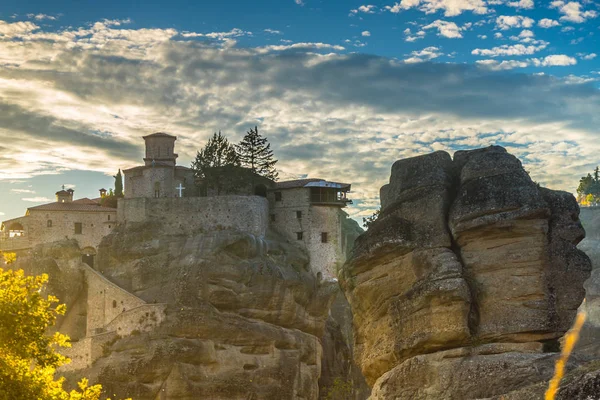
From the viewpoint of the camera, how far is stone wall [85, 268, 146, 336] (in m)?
65.6

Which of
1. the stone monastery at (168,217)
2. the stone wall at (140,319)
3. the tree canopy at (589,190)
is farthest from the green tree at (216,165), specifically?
the tree canopy at (589,190)

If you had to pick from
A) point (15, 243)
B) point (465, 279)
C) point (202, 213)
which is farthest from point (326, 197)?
point (465, 279)

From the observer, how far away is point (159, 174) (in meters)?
75.7

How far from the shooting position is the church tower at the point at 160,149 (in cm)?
7794

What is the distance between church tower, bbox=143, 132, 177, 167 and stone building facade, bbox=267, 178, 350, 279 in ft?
35.0

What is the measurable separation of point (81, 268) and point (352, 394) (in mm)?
25004

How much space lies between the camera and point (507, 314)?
73.7 ft

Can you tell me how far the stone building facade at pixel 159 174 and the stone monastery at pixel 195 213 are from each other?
91 millimetres

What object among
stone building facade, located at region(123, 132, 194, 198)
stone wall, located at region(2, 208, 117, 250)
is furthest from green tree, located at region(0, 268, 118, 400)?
stone building facade, located at region(123, 132, 194, 198)

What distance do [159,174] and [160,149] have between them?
351 centimetres

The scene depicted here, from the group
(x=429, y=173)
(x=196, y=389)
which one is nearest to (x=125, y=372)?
(x=196, y=389)

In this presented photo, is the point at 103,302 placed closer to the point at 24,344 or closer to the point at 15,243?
the point at 15,243

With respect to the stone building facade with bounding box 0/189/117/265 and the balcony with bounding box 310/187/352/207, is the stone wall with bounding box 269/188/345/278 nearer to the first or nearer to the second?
the balcony with bounding box 310/187/352/207

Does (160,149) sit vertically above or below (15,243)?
above
